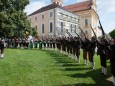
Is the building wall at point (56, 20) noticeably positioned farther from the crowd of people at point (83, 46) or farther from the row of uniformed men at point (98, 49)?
the row of uniformed men at point (98, 49)

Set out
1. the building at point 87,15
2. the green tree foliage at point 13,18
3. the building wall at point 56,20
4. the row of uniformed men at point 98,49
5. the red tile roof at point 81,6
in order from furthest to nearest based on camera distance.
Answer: the red tile roof at point 81,6 → the building at point 87,15 → the building wall at point 56,20 → the green tree foliage at point 13,18 → the row of uniformed men at point 98,49

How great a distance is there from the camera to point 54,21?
2447 inches

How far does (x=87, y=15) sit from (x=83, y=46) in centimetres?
6428

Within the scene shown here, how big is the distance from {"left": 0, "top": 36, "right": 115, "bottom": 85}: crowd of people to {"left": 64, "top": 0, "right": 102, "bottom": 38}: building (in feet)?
131

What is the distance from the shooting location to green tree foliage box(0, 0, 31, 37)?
35875mm

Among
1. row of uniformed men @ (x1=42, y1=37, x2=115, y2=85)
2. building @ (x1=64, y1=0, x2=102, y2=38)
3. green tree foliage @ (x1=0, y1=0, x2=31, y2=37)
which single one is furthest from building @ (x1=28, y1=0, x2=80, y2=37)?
row of uniformed men @ (x1=42, y1=37, x2=115, y2=85)

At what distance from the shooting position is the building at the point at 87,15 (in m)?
77.2

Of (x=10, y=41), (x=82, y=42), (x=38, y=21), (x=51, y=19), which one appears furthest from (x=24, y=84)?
(x=38, y=21)

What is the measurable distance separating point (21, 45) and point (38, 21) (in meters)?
34.7

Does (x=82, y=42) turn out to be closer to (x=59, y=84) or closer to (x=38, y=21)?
(x=59, y=84)

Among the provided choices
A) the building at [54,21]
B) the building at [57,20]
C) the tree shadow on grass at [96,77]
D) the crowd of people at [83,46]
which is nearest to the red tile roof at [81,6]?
the building at [57,20]

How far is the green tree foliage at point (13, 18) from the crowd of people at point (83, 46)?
2100 mm

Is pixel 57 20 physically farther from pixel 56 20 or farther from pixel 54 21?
pixel 54 21

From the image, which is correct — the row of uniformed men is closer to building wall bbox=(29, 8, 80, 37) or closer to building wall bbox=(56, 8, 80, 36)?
building wall bbox=(29, 8, 80, 37)
